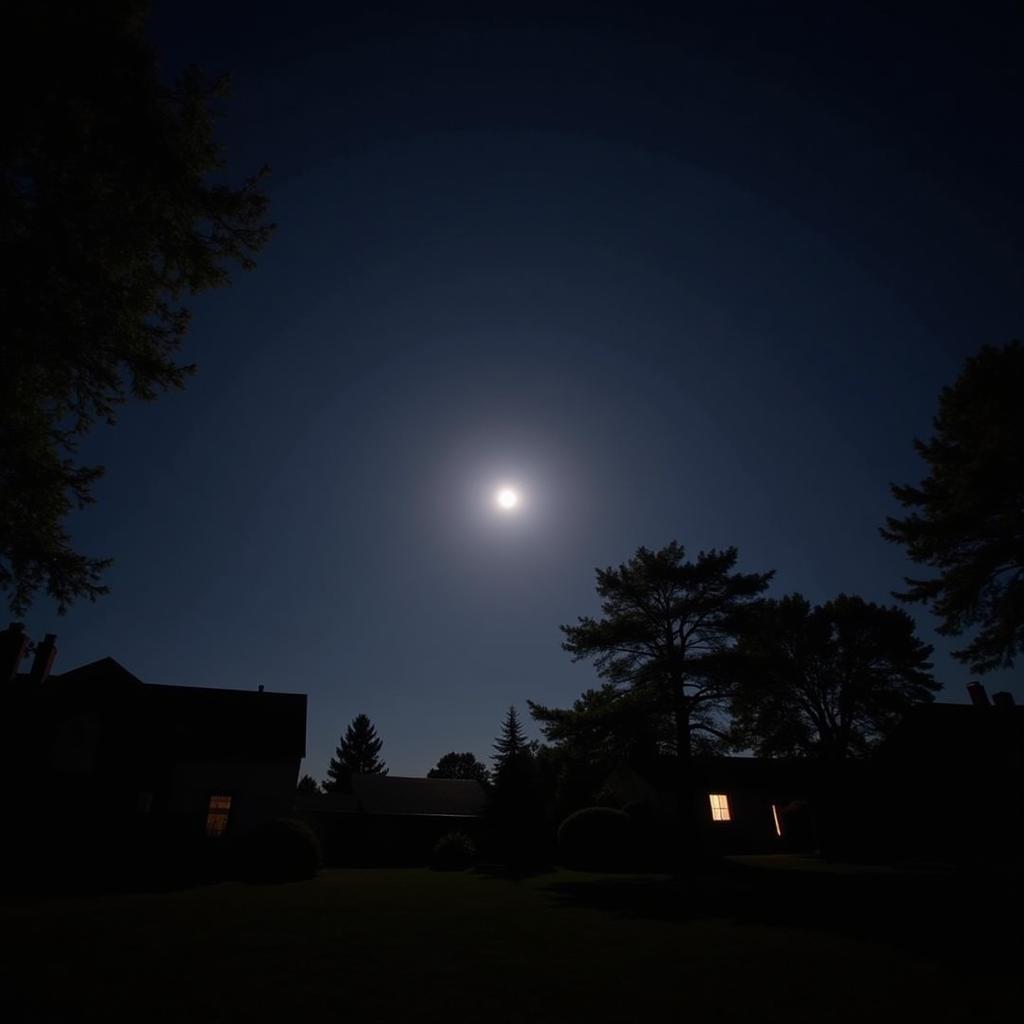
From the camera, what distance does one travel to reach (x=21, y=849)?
18844mm

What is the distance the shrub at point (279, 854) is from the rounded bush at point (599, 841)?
38.7 ft

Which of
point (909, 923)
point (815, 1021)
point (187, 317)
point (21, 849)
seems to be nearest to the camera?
point (815, 1021)

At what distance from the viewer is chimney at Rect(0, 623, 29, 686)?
75.7ft

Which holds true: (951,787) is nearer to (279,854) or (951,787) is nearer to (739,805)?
(739,805)

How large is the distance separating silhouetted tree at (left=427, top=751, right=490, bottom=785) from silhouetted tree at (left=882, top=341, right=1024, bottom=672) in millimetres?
82404

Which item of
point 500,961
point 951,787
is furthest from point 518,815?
point 500,961

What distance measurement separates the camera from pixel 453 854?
30.3m

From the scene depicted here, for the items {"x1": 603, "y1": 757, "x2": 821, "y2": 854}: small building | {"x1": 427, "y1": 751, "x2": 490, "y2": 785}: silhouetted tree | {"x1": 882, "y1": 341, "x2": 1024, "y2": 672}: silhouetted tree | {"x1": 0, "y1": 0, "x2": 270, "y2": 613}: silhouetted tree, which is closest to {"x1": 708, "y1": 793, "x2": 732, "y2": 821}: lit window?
{"x1": 603, "y1": 757, "x2": 821, "y2": 854}: small building

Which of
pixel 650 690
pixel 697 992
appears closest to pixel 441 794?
pixel 650 690

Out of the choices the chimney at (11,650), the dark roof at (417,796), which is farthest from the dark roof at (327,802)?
the chimney at (11,650)

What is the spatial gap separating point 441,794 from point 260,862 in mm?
23638

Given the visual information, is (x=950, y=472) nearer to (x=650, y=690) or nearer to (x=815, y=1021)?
(x=650, y=690)

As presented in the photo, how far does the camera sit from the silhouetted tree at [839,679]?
32.1 meters

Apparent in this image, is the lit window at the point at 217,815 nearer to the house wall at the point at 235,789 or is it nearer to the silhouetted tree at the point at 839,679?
the house wall at the point at 235,789
